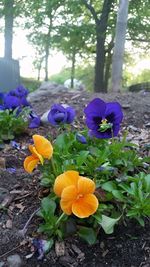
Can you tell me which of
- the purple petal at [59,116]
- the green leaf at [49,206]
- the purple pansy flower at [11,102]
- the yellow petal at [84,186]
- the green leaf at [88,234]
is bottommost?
the green leaf at [88,234]

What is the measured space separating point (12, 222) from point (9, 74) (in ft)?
35.0

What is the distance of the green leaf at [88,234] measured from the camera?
84.3 inches

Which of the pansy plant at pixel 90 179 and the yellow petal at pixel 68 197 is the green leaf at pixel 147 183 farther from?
the yellow petal at pixel 68 197

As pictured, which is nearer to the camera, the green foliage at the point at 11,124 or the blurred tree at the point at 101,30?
the green foliage at the point at 11,124

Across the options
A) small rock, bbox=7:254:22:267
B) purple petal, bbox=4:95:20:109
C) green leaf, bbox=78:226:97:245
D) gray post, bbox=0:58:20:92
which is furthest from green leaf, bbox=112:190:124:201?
gray post, bbox=0:58:20:92

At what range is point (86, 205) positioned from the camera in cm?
200

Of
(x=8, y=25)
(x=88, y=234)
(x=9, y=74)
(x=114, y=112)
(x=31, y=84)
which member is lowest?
(x=31, y=84)

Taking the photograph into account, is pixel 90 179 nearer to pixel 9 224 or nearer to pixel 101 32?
pixel 9 224

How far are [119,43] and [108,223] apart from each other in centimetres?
680

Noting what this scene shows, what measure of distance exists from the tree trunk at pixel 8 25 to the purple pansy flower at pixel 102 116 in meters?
12.0

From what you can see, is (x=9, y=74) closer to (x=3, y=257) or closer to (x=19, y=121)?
(x=19, y=121)

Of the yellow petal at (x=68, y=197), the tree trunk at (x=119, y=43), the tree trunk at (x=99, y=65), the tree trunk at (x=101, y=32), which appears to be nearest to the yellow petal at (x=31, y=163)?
the yellow petal at (x=68, y=197)

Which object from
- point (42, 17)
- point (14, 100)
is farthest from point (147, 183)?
point (42, 17)

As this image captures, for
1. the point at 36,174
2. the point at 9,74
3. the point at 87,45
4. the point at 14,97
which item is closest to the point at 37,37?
the point at 87,45
